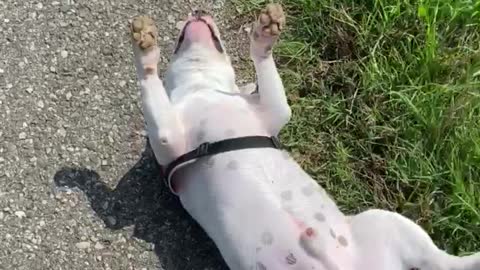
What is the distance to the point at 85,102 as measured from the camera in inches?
147

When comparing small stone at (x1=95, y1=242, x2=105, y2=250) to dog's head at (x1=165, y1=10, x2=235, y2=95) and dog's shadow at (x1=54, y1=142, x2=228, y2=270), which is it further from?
dog's head at (x1=165, y1=10, x2=235, y2=95)

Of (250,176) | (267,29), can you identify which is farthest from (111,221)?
(267,29)

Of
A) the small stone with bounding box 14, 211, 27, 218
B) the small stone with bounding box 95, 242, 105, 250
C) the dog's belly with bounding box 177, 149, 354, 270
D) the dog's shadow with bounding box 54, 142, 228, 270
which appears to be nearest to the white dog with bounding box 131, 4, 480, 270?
the dog's belly with bounding box 177, 149, 354, 270

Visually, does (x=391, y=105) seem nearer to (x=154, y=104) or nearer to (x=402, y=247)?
(x=402, y=247)

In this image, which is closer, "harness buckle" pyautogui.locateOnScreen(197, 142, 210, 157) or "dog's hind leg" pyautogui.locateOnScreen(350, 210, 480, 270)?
"dog's hind leg" pyautogui.locateOnScreen(350, 210, 480, 270)

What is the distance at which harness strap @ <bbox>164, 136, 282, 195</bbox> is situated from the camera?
3.23 m

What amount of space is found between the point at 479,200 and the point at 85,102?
146 centimetres

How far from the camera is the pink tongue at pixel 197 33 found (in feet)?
11.3

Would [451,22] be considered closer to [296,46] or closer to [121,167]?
[296,46]

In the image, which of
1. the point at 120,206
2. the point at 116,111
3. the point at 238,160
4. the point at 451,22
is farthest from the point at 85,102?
the point at 451,22

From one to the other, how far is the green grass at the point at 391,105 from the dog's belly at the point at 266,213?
1.26 feet

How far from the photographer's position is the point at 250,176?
3154 mm

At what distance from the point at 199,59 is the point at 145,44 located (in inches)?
8.8

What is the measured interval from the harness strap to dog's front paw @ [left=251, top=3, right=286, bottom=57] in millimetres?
297
